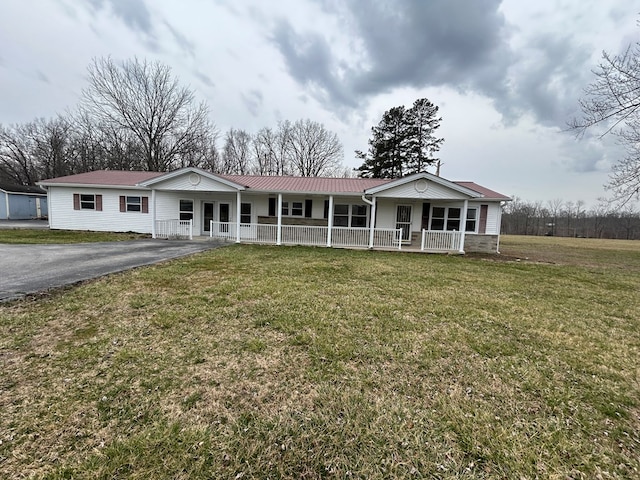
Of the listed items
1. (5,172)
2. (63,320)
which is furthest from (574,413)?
A: (5,172)

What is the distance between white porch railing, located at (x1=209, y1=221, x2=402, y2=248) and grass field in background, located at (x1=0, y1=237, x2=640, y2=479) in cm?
778

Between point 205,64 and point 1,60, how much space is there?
12533 millimetres

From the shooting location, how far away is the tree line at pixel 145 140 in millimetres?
25750

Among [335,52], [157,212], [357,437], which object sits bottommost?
[357,437]

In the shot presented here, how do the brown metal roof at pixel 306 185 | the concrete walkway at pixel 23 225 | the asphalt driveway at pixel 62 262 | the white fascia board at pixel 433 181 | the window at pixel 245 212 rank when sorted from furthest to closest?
the concrete walkway at pixel 23 225
the window at pixel 245 212
the brown metal roof at pixel 306 185
the white fascia board at pixel 433 181
the asphalt driveway at pixel 62 262

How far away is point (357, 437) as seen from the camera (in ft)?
6.99

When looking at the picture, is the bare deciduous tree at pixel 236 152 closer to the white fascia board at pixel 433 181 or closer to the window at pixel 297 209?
the window at pixel 297 209

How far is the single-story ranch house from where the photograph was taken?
13014 millimetres

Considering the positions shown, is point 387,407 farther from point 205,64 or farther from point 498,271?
point 205,64

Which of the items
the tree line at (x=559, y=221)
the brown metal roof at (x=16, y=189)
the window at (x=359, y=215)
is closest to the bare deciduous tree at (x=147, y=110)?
the brown metal roof at (x=16, y=189)

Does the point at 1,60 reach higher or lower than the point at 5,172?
higher

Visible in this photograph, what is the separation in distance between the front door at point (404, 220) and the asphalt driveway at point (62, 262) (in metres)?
9.58

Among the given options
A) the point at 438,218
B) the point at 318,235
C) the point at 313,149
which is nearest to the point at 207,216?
the point at 318,235

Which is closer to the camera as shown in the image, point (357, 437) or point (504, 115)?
point (357, 437)
